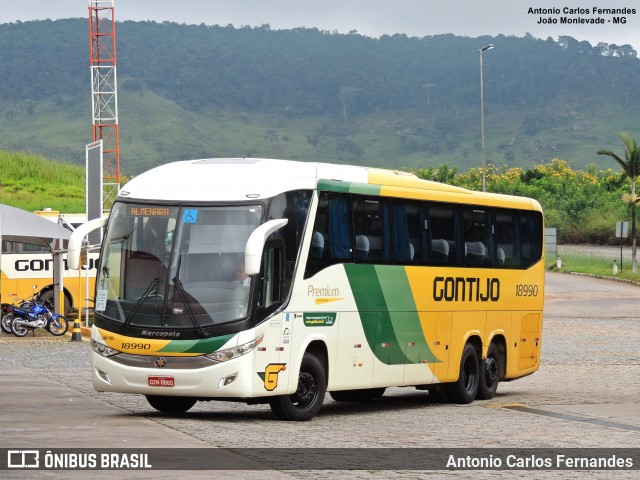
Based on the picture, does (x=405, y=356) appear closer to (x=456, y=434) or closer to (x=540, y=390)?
(x=456, y=434)

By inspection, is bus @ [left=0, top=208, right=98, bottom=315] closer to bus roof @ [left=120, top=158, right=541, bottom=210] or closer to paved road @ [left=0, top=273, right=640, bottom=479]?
paved road @ [left=0, top=273, right=640, bottom=479]

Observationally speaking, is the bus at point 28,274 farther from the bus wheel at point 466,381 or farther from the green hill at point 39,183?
the green hill at point 39,183

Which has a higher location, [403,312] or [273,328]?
[273,328]

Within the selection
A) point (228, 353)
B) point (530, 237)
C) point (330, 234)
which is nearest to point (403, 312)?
point (330, 234)

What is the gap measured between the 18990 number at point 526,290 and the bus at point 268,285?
119 inches

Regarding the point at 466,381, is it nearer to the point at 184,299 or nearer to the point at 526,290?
the point at 526,290

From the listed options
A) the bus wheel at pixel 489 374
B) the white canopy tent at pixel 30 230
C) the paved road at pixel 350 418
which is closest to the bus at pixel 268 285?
the paved road at pixel 350 418

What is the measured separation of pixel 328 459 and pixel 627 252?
77.6 metres

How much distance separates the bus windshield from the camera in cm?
1652

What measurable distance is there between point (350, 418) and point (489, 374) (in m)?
5.06

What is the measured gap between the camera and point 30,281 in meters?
40.7

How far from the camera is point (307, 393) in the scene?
17609 mm

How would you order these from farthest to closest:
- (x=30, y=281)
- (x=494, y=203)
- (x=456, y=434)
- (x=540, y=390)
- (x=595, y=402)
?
(x=30, y=281) → (x=540, y=390) → (x=494, y=203) → (x=595, y=402) → (x=456, y=434)

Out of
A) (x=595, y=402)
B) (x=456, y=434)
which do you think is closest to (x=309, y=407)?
(x=456, y=434)
